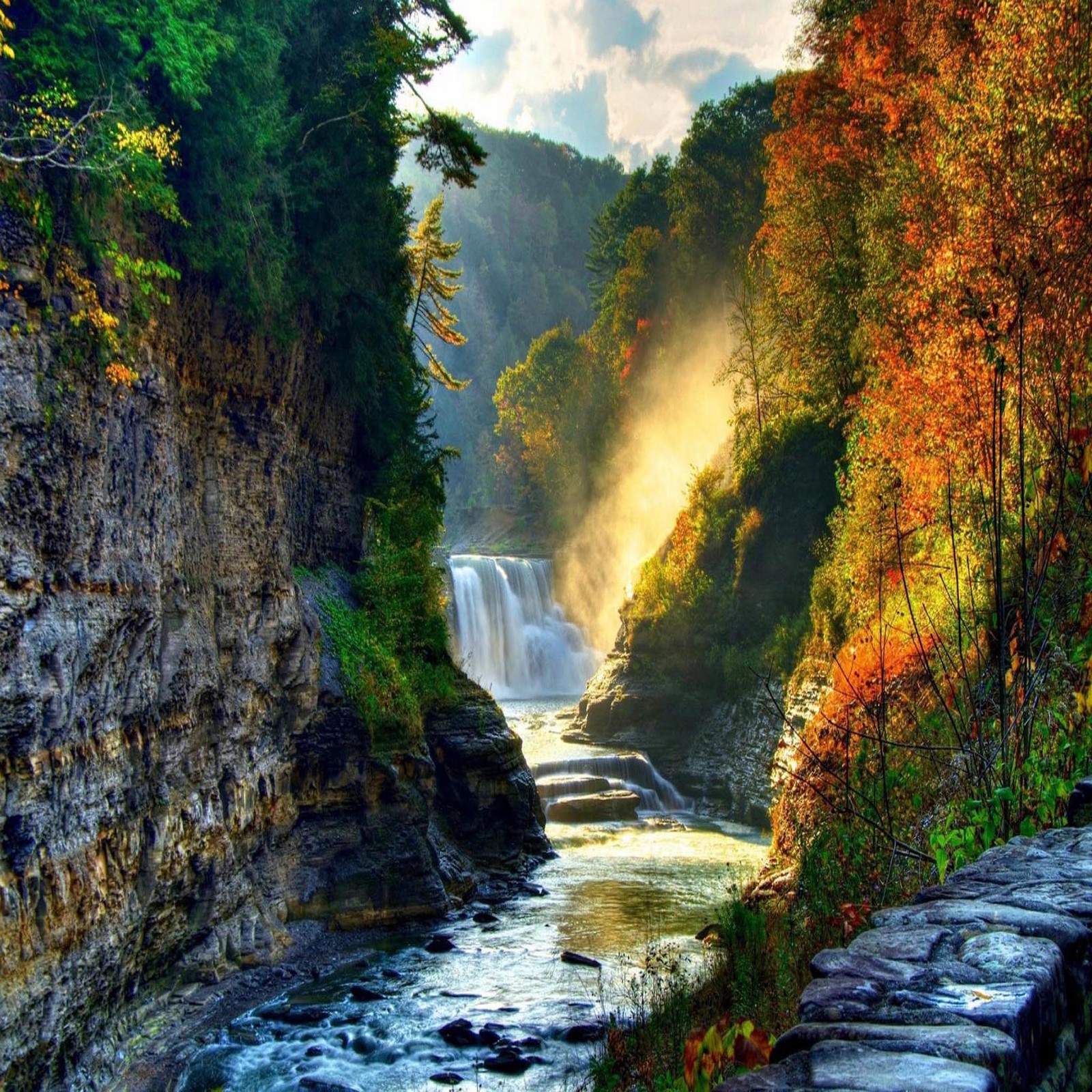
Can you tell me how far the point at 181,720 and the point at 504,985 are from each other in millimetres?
5365

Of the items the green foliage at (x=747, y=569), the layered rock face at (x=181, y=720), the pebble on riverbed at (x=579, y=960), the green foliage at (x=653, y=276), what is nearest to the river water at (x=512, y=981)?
the pebble on riverbed at (x=579, y=960)

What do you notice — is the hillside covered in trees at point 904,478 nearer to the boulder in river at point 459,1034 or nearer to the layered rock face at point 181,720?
the boulder in river at point 459,1034

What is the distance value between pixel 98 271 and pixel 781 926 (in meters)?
10.2

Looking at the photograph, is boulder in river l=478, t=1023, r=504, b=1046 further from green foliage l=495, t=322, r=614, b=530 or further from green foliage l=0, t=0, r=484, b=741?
green foliage l=495, t=322, r=614, b=530

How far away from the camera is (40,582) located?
7.52 m

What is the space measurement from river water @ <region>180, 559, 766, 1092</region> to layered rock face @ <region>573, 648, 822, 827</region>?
3.24m

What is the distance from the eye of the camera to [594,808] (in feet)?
67.9

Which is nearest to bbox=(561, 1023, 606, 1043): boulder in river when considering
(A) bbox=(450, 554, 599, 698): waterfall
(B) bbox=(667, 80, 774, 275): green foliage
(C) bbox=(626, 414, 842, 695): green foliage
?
(C) bbox=(626, 414, 842, 695): green foliage

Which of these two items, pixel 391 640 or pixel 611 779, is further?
pixel 611 779

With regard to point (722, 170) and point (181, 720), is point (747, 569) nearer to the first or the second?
point (181, 720)

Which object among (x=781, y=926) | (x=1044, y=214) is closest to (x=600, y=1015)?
(x=781, y=926)

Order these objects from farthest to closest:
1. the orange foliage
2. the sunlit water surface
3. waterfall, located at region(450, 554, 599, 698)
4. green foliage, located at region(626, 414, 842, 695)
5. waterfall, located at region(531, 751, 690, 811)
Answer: waterfall, located at region(450, 554, 599, 698), green foliage, located at region(626, 414, 842, 695), waterfall, located at region(531, 751, 690, 811), the sunlit water surface, the orange foliage

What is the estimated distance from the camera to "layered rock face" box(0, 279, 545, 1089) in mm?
7402

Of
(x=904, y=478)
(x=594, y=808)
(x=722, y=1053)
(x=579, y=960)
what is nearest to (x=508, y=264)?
(x=594, y=808)
